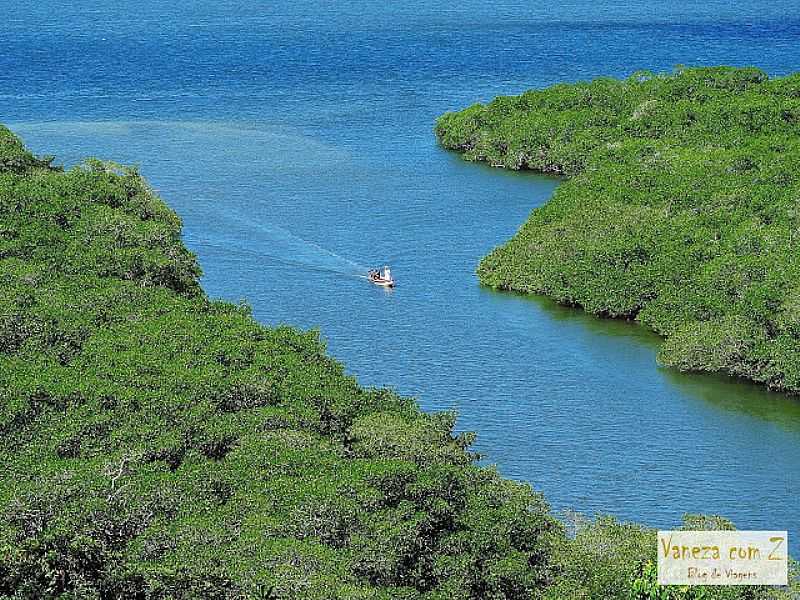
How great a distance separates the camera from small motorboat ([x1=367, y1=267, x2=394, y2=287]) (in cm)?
6169

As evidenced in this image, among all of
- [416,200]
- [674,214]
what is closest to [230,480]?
[674,214]

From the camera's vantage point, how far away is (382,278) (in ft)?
203

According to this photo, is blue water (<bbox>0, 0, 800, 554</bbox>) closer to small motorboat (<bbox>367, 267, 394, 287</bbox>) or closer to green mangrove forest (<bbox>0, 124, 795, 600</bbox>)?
small motorboat (<bbox>367, 267, 394, 287</bbox>)

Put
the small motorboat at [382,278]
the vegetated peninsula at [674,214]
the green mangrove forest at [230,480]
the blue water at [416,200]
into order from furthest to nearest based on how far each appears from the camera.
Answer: the small motorboat at [382,278], the vegetated peninsula at [674,214], the blue water at [416,200], the green mangrove forest at [230,480]

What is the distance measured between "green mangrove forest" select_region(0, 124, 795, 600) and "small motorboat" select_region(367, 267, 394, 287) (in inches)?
501

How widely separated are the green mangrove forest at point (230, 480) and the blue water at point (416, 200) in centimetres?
719

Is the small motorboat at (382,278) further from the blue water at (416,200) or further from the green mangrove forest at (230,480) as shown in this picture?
the green mangrove forest at (230,480)

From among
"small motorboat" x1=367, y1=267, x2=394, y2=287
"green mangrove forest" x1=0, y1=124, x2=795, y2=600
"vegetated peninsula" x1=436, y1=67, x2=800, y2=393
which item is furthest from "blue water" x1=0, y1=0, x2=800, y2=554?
"green mangrove forest" x1=0, y1=124, x2=795, y2=600

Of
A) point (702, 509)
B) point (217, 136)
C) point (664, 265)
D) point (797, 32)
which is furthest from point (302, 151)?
point (797, 32)

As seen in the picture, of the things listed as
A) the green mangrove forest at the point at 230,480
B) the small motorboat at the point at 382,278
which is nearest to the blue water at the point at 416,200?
the small motorboat at the point at 382,278

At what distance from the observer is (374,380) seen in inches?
2050

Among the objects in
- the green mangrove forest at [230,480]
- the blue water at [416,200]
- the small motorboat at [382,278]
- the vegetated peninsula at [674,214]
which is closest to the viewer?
the green mangrove forest at [230,480]

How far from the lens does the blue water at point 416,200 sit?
152ft

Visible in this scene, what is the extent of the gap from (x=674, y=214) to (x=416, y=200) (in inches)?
675
